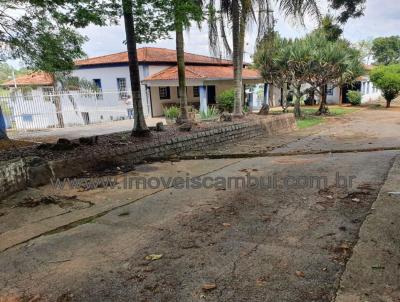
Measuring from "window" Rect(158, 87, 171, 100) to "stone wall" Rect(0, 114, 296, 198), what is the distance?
1246 centimetres

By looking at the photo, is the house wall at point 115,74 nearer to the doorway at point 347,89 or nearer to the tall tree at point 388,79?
the tall tree at point 388,79

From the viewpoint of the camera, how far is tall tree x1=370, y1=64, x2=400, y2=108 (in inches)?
1051

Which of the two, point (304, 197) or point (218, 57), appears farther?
point (218, 57)

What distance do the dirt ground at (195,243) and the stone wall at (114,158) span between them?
336 mm

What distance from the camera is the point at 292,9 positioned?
450 inches

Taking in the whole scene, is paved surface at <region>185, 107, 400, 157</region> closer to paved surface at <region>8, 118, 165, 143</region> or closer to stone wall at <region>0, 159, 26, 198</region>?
stone wall at <region>0, 159, 26, 198</region>

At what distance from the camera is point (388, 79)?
2680 centimetres

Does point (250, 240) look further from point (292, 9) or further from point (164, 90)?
point (164, 90)

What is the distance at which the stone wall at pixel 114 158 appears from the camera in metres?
5.75

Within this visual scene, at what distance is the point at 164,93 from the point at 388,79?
17149 mm

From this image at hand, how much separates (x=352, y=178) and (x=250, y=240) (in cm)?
327

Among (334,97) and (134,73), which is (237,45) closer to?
(134,73)

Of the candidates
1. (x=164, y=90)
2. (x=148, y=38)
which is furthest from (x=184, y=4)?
(x=164, y=90)

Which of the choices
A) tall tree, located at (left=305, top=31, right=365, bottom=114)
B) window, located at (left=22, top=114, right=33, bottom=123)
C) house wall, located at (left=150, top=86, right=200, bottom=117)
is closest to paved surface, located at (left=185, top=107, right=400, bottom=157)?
tall tree, located at (left=305, top=31, right=365, bottom=114)
